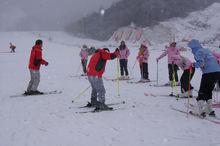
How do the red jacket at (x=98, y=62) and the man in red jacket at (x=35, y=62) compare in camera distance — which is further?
the man in red jacket at (x=35, y=62)

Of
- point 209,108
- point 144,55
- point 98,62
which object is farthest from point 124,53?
point 209,108

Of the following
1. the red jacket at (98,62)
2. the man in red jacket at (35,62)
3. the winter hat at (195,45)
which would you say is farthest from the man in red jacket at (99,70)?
the man in red jacket at (35,62)

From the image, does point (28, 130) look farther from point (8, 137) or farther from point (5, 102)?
point (5, 102)

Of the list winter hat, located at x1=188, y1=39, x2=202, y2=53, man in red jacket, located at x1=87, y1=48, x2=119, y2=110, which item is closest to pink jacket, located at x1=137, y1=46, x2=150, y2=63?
man in red jacket, located at x1=87, y1=48, x2=119, y2=110

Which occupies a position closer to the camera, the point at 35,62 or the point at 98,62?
the point at 98,62

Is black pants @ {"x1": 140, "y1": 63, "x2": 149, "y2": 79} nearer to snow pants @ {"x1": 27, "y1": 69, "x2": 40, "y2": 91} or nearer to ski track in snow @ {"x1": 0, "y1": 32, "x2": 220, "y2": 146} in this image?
ski track in snow @ {"x1": 0, "y1": 32, "x2": 220, "y2": 146}

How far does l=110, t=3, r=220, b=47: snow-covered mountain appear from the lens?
62.6 m

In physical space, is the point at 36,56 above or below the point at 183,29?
below

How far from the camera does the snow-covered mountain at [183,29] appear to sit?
6260 cm

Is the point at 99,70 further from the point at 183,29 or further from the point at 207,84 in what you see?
the point at 183,29

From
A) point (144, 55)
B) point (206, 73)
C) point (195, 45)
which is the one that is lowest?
point (206, 73)

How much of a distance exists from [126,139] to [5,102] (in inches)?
252

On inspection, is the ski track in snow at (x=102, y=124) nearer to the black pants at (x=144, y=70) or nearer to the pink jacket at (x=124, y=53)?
the black pants at (x=144, y=70)

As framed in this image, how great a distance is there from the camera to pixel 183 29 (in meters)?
68.1
